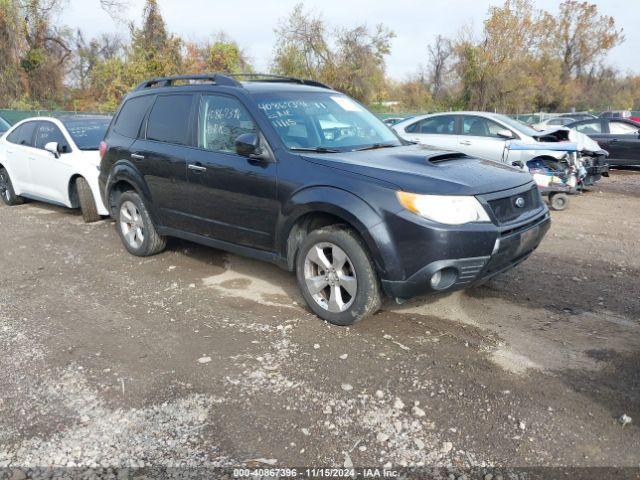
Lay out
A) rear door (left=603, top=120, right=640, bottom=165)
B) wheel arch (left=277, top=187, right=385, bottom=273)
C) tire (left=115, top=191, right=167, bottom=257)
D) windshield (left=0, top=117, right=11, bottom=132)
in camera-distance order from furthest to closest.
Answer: rear door (left=603, top=120, right=640, bottom=165) → windshield (left=0, top=117, right=11, bottom=132) → tire (left=115, top=191, right=167, bottom=257) → wheel arch (left=277, top=187, right=385, bottom=273)

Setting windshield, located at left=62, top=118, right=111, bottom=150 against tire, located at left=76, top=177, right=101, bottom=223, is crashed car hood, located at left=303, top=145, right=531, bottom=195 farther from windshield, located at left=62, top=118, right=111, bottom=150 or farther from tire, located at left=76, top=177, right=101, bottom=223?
windshield, located at left=62, top=118, right=111, bottom=150

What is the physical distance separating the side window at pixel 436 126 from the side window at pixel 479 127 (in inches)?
9.7

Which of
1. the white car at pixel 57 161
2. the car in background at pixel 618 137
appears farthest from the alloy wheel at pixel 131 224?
the car in background at pixel 618 137

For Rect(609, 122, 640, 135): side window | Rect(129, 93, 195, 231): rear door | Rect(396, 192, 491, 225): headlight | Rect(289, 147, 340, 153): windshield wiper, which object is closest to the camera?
Rect(396, 192, 491, 225): headlight

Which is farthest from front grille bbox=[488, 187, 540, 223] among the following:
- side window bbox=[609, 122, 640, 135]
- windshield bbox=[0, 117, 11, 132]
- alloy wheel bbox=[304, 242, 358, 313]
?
windshield bbox=[0, 117, 11, 132]

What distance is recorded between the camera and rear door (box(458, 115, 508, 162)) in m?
9.87

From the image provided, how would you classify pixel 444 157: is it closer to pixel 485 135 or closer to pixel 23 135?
pixel 485 135

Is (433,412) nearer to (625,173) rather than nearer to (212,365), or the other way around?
(212,365)

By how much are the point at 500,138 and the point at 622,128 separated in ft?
19.5

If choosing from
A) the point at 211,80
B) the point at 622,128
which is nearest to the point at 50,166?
the point at 211,80

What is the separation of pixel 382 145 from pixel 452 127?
6.43 metres

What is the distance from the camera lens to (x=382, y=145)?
15.4 feet

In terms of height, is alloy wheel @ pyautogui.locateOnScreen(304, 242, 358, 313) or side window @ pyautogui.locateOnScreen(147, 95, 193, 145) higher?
side window @ pyautogui.locateOnScreen(147, 95, 193, 145)

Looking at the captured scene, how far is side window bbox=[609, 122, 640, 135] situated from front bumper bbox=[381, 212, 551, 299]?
1173 cm
